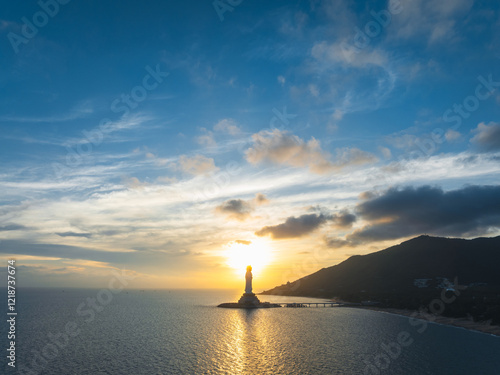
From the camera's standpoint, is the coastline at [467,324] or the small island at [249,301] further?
the small island at [249,301]

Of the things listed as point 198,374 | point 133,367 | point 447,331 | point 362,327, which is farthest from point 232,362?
point 447,331

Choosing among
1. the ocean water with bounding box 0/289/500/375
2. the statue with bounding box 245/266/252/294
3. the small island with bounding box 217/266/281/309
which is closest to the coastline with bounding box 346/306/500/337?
the ocean water with bounding box 0/289/500/375

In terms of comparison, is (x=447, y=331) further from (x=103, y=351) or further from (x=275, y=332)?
(x=103, y=351)

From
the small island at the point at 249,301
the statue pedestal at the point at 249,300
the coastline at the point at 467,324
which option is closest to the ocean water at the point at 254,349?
the coastline at the point at 467,324

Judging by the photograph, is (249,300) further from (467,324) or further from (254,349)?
(254,349)

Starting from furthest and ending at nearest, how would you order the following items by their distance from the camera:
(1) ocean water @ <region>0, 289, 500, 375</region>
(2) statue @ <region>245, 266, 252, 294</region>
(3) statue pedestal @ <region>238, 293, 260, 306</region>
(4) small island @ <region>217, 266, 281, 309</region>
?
(2) statue @ <region>245, 266, 252, 294</region>
(3) statue pedestal @ <region>238, 293, 260, 306</region>
(4) small island @ <region>217, 266, 281, 309</region>
(1) ocean water @ <region>0, 289, 500, 375</region>

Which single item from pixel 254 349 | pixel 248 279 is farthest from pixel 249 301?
pixel 254 349

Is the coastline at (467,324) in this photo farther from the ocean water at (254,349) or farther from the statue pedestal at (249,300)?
the statue pedestal at (249,300)

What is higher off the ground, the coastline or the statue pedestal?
the statue pedestal

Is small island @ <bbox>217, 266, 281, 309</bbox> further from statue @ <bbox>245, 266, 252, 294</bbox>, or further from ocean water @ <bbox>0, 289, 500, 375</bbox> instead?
ocean water @ <bbox>0, 289, 500, 375</bbox>

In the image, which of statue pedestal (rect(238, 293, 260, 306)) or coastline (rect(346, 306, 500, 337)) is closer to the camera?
coastline (rect(346, 306, 500, 337))

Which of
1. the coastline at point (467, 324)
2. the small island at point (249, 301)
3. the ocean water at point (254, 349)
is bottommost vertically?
the ocean water at point (254, 349)
